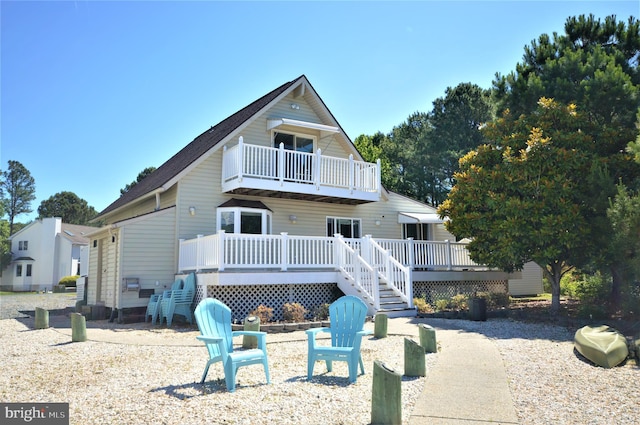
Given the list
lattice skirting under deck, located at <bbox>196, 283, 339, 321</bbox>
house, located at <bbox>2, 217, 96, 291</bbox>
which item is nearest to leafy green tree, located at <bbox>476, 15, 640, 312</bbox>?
lattice skirting under deck, located at <bbox>196, 283, 339, 321</bbox>

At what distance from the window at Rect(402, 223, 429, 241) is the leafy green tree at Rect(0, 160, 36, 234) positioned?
233ft

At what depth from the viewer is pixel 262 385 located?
6797 mm

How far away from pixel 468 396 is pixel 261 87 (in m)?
21.9

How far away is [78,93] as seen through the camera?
15.0 meters

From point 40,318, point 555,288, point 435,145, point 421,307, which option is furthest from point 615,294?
point 435,145

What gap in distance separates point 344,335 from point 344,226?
12720mm

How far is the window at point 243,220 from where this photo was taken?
17.0 m

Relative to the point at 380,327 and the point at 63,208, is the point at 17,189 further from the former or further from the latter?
the point at 380,327

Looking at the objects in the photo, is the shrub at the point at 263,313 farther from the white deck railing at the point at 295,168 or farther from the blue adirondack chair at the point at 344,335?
the blue adirondack chair at the point at 344,335

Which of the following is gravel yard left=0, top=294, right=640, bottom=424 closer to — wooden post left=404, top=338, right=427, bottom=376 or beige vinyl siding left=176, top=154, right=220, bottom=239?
wooden post left=404, top=338, right=427, bottom=376

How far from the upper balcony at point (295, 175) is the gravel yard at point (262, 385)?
276 inches

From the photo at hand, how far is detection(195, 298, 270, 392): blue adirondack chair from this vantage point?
648 centimetres

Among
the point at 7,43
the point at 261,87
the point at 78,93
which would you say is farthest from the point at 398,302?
the point at 261,87

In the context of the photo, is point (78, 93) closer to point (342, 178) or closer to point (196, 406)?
point (342, 178)
